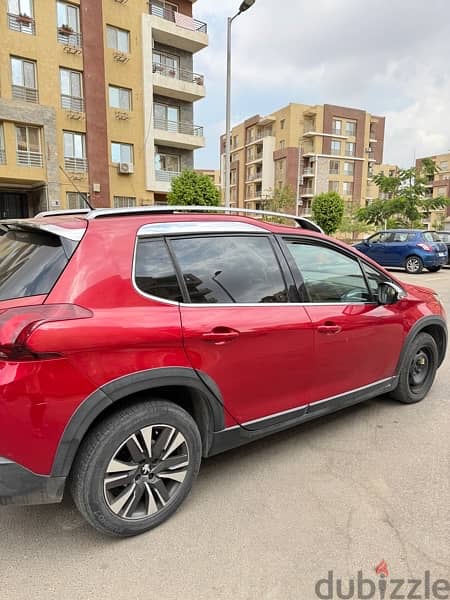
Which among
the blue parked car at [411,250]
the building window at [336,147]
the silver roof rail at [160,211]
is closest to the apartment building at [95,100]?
the blue parked car at [411,250]

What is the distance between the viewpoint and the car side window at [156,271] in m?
2.22

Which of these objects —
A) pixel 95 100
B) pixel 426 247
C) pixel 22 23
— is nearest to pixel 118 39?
pixel 95 100

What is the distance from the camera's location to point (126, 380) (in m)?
2.03

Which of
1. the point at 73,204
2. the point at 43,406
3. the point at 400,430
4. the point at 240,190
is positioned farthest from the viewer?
the point at 240,190

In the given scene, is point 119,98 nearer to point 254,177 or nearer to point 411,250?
point 411,250

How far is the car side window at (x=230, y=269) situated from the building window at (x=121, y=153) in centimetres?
2142

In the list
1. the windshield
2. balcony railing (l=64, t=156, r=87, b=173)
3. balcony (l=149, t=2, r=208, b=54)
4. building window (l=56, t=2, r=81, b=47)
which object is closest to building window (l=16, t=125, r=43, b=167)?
balcony railing (l=64, t=156, r=87, b=173)

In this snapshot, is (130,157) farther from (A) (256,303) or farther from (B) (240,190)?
(B) (240,190)

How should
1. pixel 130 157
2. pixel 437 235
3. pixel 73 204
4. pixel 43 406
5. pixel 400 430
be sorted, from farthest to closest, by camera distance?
pixel 130 157, pixel 73 204, pixel 437 235, pixel 400 430, pixel 43 406

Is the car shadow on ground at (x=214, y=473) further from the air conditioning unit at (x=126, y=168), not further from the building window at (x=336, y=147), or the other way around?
the building window at (x=336, y=147)

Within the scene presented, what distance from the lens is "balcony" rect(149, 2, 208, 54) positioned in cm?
2234

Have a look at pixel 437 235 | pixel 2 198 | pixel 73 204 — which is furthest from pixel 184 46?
pixel 437 235

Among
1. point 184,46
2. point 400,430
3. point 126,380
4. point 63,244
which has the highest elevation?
point 184,46

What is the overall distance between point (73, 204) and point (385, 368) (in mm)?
20581
